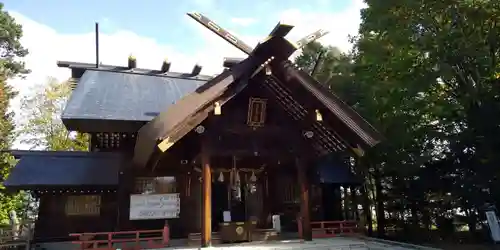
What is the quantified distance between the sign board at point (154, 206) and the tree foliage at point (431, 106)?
25.0 feet

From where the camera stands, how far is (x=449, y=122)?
12086mm

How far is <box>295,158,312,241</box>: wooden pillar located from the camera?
30.0ft

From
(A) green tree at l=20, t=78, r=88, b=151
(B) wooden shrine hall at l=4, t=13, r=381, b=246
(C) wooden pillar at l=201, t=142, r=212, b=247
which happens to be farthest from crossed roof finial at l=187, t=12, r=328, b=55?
(A) green tree at l=20, t=78, r=88, b=151

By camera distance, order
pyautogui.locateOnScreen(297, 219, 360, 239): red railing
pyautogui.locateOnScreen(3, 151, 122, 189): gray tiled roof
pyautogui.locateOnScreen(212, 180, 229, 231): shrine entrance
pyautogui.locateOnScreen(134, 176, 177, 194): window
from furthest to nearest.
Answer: pyautogui.locateOnScreen(212, 180, 229, 231): shrine entrance, pyautogui.locateOnScreen(134, 176, 177, 194): window, pyautogui.locateOnScreen(297, 219, 360, 239): red railing, pyautogui.locateOnScreen(3, 151, 122, 189): gray tiled roof

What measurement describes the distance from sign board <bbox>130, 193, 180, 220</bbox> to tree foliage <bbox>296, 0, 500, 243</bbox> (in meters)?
7.63

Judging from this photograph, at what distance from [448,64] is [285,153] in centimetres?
600

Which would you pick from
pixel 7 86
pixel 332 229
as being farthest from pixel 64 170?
pixel 7 86

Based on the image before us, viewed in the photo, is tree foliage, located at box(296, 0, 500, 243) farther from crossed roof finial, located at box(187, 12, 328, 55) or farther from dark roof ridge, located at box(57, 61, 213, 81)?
dark roof ridge, located at box(57, 61, 213, 81)

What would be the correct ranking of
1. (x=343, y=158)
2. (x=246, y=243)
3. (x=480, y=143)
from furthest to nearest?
(x=343, y=158) → (x=480, y=143) → (x=246, y=243)

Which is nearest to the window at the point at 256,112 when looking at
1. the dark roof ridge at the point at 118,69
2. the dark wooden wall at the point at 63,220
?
the dark wooden wall at the point at 63,220

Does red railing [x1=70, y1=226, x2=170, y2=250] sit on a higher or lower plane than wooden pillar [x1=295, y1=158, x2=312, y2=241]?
lower

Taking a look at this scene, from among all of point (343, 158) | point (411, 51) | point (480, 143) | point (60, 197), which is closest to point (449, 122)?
point (480, 143)

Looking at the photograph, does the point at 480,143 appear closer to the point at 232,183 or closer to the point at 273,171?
the point at 273,171

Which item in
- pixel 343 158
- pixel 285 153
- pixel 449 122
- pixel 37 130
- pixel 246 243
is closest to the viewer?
pixel 246 243
